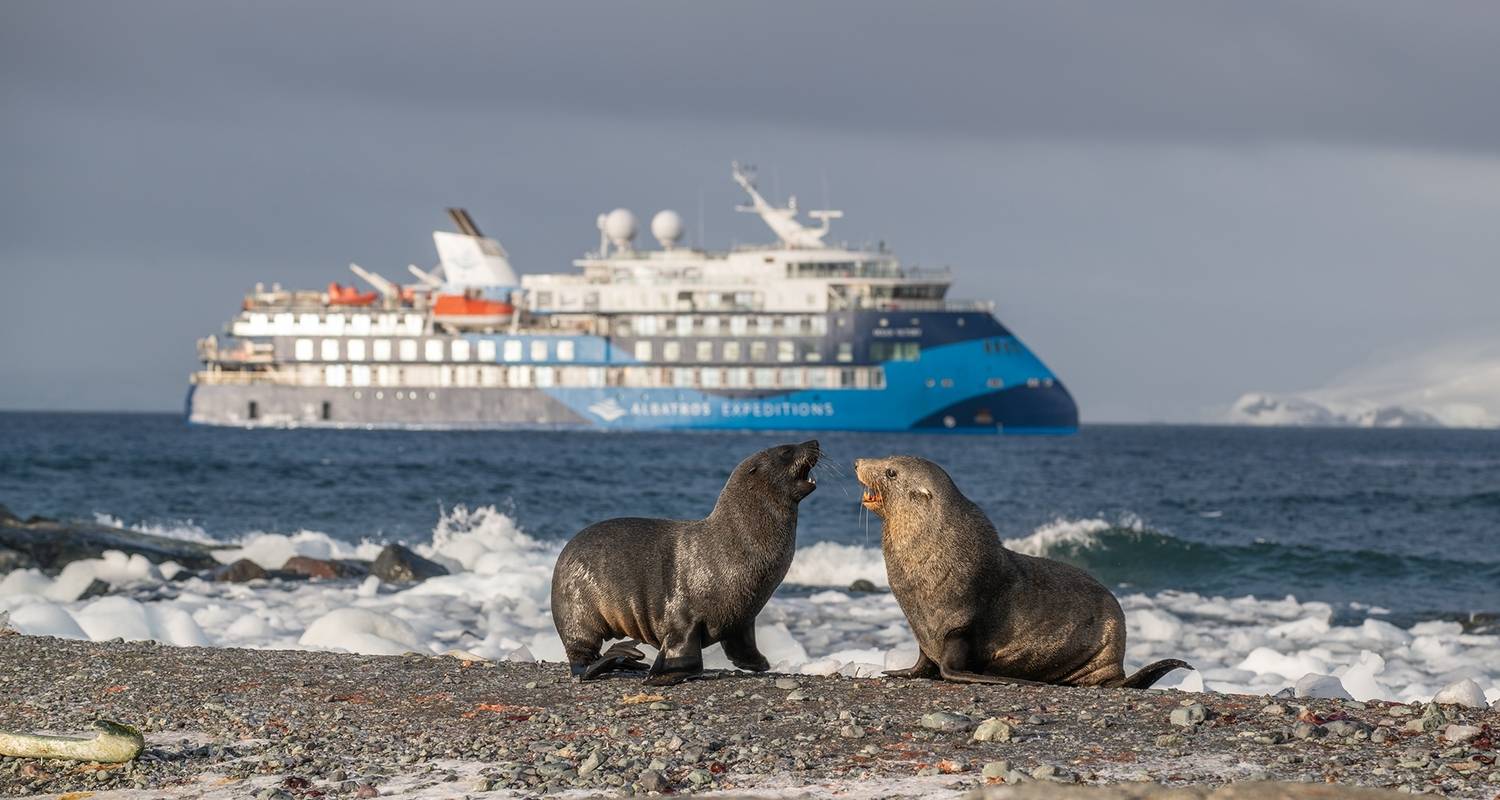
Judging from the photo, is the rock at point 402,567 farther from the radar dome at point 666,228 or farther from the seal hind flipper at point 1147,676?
the radar dome at point 666,228

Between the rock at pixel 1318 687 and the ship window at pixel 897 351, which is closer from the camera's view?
the rock at pixel 1318 687

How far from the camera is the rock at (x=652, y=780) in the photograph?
4551 mm

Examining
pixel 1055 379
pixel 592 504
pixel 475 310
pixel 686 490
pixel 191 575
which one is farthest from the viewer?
pixel 475 310

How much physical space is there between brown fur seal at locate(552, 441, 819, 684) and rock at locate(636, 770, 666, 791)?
1856 mm

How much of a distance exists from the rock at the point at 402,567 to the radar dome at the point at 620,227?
58.7 metres

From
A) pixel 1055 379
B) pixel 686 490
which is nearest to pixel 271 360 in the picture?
pixel 1055 379

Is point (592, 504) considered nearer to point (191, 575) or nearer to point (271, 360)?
point (191, 575)

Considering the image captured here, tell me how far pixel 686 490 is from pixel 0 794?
27.8m

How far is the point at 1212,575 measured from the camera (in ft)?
60.8

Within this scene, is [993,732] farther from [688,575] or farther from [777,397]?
[777,397]

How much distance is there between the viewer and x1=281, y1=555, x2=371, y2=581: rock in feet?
49.0

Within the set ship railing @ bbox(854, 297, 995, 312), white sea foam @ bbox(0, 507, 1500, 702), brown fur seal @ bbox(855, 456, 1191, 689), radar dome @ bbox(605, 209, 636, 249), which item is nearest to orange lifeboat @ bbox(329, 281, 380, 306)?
radar dome @ bbox(605, 209, 636, 249)

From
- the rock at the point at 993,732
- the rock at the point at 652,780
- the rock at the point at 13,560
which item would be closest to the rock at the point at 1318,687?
the rock at the point at 993,732

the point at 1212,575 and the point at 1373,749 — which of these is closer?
the point at 1373,749
